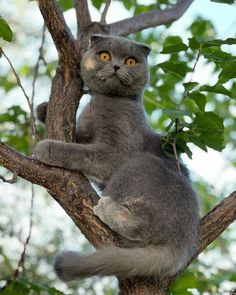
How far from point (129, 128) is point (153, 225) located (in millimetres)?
906

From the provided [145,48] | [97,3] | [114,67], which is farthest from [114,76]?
[97,3]

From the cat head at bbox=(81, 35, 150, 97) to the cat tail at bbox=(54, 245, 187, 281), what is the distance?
56.6 inches

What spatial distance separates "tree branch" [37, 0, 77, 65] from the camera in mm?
3049

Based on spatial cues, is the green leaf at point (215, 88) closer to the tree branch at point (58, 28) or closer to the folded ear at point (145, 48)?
the tree branch at point (58, 28)

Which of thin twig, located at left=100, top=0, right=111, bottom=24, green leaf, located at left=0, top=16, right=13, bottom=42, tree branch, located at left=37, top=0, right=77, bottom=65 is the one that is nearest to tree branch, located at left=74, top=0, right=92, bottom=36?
thin twig, located at left=100, top=0, right=111, bottom=24

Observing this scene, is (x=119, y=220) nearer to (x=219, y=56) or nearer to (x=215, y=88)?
(x=215, y=88)

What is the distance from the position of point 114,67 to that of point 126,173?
2.97ft

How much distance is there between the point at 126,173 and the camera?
126 inches

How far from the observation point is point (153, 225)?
9.56ft

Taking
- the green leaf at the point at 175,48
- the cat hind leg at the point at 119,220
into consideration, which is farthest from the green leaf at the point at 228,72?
the cat hind leg at the point at 119,220

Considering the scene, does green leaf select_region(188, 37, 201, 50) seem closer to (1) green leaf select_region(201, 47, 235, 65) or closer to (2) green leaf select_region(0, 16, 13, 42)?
(1) green leaf select_region(201, 47, 235, 65)

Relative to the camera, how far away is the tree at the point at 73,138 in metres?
2.70

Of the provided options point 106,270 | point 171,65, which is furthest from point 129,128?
point 106,270

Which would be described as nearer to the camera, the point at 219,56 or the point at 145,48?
the point at 219,56
